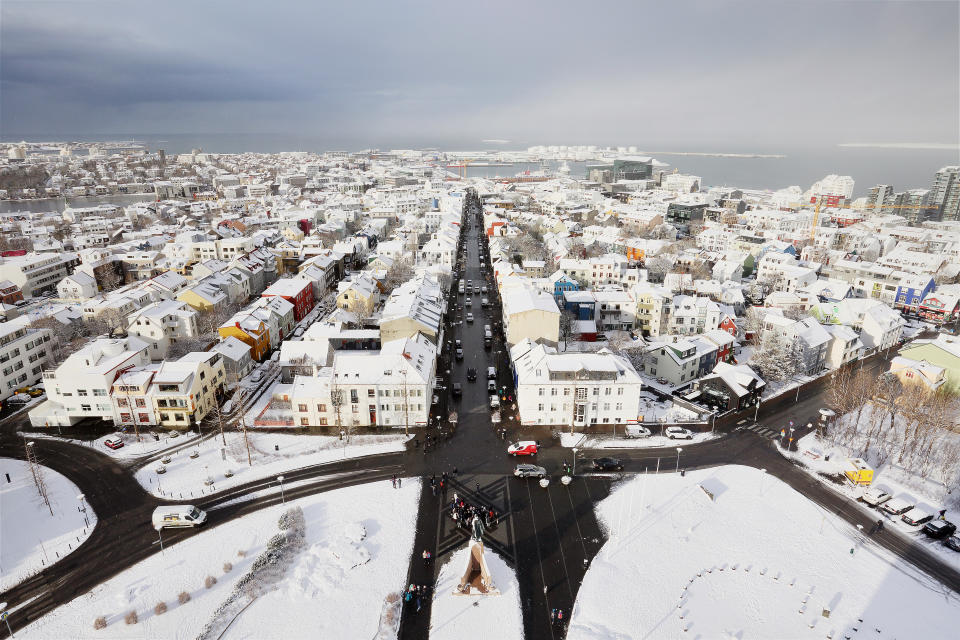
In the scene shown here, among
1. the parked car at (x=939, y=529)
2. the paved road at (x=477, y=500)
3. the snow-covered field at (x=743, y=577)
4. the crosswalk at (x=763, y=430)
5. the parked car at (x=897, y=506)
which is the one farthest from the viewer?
the crosswalk at (x=763, y=430)

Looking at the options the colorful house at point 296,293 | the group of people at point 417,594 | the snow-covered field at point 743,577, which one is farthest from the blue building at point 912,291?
the colorful house at point 296,293

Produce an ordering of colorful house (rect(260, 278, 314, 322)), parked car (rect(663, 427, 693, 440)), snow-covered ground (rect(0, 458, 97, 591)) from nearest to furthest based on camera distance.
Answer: snow-covered ground (rect(0, 458, 97, 591)) → parked car (rect(663, 427, 693, 440)) → colorful house (rect(260, 278, 314, 322))

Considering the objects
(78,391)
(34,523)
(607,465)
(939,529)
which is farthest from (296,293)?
(939,529)

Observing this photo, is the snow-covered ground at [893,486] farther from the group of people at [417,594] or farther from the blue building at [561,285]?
the blue building at [561,285]

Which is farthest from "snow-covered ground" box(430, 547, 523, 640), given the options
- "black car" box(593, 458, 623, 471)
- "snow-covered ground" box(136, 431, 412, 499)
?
"snow-covered ground" box(136, 431, 412, 499)

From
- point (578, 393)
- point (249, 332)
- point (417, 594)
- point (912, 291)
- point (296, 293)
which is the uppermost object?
point (296, 293)

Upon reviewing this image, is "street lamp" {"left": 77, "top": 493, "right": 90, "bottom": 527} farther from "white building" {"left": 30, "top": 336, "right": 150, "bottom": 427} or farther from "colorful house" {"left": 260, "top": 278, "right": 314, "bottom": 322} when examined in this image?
"colorful house" {"left": 260, "top": 278, "right": 314, "bottom": 322}

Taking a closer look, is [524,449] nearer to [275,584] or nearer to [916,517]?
[275,584]
